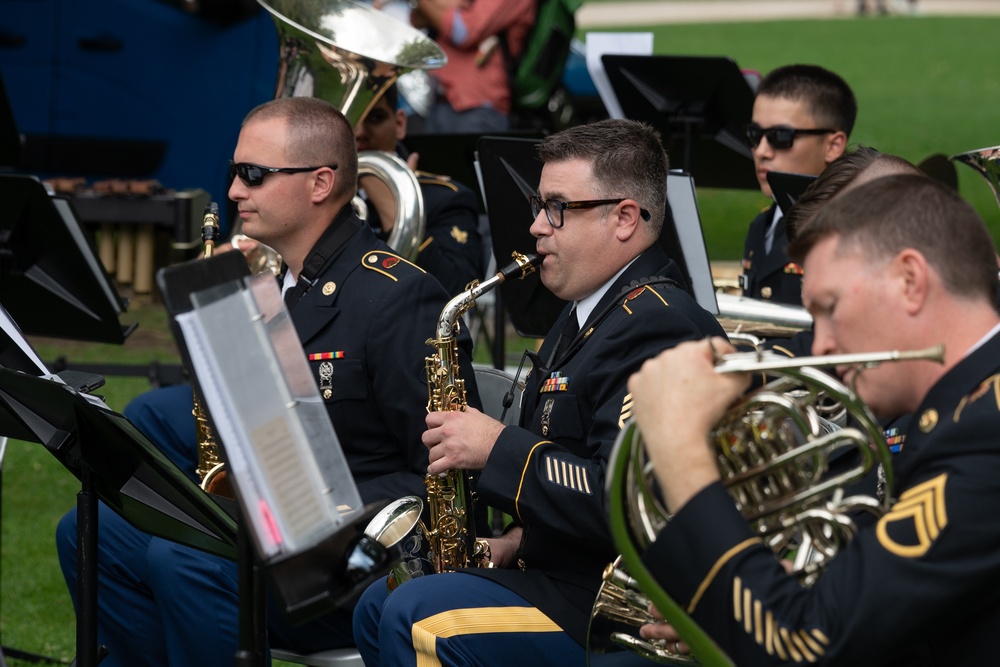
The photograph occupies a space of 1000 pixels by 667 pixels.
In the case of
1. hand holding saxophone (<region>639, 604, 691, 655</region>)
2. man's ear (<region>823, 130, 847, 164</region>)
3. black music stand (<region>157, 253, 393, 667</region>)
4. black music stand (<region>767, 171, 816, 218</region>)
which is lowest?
hand holding saxophone (<region>639, 604, 691, 655</region>)

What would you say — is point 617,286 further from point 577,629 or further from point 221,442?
point 221,442

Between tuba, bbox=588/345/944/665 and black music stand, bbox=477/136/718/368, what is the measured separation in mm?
1591

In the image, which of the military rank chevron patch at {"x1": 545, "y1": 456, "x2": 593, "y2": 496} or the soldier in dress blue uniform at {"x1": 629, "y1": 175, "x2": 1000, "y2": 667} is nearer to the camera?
the soldier in dress blue uniform at {"x1": 629, "y1": 175, "x2": 1000, "y2": 667}

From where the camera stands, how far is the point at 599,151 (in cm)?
311

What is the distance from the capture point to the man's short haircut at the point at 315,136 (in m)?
3.59

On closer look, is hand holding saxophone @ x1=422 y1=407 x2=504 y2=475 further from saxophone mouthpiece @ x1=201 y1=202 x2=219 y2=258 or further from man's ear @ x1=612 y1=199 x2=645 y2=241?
saxophone mouthpiece @ x1=201 y1=202 x2=219 y2=258

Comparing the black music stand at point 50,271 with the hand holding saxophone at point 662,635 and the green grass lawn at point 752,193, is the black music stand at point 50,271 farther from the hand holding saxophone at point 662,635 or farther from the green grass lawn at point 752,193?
the hand holding saxophone at point 662,635

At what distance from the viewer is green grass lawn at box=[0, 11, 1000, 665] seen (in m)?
4.85

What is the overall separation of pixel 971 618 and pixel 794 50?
859 inches

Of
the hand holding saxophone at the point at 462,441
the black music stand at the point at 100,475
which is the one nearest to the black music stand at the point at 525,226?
the hand holding saxophone at the point at 462,441

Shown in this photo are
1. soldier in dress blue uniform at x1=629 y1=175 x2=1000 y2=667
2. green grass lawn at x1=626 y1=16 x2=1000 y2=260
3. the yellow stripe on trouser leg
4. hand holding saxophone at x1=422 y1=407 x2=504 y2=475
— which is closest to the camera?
soldier in dress blue uniform at x1=629 y1=175 x2=1000 y2=667

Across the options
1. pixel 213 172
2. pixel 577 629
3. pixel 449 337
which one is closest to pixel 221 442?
pixel 577 629

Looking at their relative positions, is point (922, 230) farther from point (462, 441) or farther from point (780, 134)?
point (780, 134)

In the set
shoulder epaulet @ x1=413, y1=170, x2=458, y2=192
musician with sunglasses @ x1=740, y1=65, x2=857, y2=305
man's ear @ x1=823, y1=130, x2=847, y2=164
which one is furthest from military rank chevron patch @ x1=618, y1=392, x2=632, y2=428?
shoulder epaulet @ x1=413, y1=170, x2=458, y2=192
